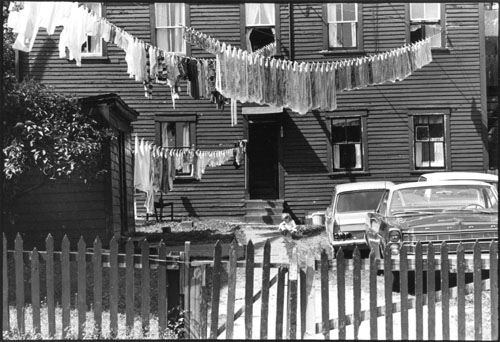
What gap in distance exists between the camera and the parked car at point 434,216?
7277 millimetres

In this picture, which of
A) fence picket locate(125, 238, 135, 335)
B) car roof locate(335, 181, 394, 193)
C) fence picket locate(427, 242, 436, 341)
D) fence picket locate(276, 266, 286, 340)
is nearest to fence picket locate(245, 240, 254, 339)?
fence picket locate(276, 266, 286, 340)

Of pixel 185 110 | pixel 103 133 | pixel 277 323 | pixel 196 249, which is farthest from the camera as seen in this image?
pixel 185 110

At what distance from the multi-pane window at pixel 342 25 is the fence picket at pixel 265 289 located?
4.20m

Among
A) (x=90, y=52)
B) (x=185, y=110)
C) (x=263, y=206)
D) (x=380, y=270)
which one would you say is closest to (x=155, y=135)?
(x=185, y=110)

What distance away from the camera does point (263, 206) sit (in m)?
8.82

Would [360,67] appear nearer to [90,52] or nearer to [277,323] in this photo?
[90,52]

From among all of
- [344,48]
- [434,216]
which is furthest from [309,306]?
[344,48]

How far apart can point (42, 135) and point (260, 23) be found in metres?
3.66

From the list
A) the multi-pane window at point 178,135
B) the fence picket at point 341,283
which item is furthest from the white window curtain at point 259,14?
the fence picket at point 341,283

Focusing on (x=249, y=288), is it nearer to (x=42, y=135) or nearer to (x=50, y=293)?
(x=50, y=293)

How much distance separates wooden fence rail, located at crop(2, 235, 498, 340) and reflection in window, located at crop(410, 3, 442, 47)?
395cm

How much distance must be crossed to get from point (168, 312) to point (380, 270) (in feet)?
7.18

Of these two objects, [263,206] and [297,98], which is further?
[297,98]

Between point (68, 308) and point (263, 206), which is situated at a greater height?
point (263, 206)
